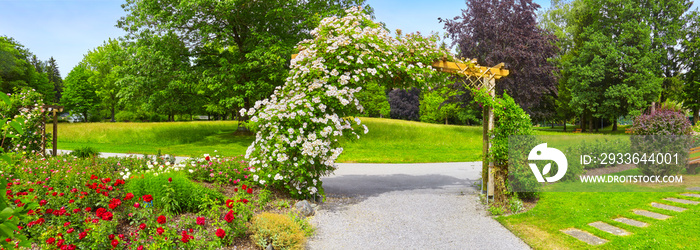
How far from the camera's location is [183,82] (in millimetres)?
17500

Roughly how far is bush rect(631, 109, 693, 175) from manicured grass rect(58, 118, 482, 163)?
571cm

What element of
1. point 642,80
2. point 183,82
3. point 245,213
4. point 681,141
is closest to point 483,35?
point 642,80

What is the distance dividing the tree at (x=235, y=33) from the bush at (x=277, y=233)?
11.2m

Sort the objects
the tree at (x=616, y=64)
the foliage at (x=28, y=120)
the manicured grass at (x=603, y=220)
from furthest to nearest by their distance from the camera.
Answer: the tree at (x=616, y=64), the foliage at (x=28, y=120), the manicured grass at (x=603, y=220)

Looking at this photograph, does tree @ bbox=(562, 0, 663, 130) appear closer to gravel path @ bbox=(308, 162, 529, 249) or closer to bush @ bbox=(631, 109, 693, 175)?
bush @ bbox=(631, 109, 693, 175)

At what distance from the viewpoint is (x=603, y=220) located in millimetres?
5516

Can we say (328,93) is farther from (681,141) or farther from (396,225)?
(681,141)

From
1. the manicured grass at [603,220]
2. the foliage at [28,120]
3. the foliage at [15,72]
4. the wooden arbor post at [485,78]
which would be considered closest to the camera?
the manicured grass at [603,220]

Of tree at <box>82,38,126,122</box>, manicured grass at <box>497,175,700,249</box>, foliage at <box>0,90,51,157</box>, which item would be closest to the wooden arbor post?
manicured grass at <box>497,175,700,249</box>

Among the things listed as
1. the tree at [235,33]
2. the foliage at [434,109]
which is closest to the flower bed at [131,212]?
the tree at [235,33]

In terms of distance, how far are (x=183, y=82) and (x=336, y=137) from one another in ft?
43.1

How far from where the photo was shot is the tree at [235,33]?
16125 mm

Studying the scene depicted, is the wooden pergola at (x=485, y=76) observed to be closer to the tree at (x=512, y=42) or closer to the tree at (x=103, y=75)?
the tree at (x=512, y=42)

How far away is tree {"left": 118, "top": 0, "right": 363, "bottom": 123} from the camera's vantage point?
16.1 metres
